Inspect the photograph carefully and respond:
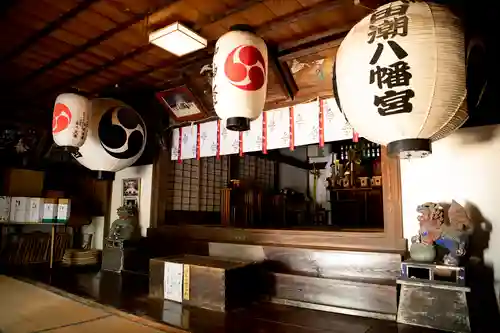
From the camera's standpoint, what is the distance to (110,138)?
183 inches

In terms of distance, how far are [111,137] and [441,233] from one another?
4130 mm

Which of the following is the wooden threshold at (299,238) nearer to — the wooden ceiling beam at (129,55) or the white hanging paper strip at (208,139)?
the white hanging paper strip at (208,139)

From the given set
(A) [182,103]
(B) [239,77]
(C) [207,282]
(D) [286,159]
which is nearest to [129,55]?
(A) [182,103]

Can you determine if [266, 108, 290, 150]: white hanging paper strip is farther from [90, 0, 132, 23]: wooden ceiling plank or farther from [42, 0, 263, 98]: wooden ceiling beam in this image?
[90, 0, 132, 23]: wooden ceiling plank

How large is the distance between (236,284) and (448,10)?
9.04 ft

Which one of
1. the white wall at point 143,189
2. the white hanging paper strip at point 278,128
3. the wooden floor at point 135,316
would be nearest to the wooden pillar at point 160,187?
the white wall at point 143,189

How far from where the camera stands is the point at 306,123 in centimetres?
377

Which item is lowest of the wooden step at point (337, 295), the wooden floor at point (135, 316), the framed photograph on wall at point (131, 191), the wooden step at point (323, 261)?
the wooden floor at point (135, 316)

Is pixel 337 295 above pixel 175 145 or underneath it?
underneath

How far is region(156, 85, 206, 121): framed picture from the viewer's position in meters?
4.60

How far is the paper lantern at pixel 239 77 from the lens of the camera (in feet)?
9.32

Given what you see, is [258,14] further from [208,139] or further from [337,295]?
[337,295]

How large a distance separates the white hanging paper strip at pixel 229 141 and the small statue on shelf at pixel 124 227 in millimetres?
1901

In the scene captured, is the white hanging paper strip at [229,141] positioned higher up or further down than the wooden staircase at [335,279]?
higher up
